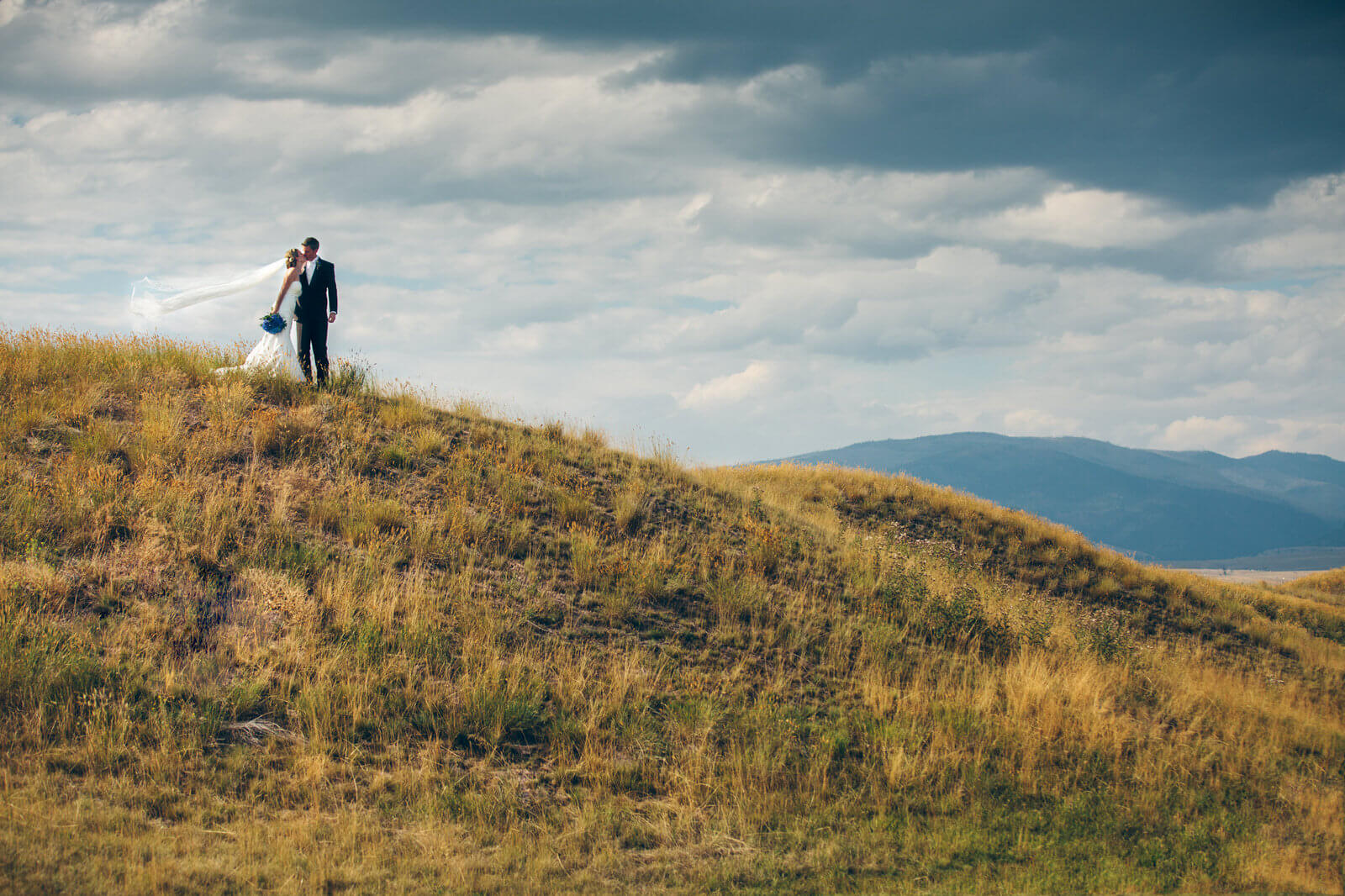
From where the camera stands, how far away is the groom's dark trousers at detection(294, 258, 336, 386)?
13258mm

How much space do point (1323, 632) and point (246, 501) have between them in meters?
27.2

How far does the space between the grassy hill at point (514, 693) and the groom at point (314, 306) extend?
838mm

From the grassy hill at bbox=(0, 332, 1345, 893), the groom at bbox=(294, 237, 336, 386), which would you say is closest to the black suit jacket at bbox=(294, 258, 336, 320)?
the groom at bbox=(294, 237, 336, 386)

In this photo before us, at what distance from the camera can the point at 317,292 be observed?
43.8 ft

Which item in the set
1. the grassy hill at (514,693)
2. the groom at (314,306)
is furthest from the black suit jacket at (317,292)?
the grassy hill at (514,693)

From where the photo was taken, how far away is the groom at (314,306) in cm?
1324

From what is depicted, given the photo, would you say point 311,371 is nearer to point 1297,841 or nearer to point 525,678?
point 525,678

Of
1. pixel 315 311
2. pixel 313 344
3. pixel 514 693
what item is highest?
pixel 315 311

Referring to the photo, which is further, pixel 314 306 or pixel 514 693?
pixel 314 306

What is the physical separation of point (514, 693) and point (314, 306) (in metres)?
8.83

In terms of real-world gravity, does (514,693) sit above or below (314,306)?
below

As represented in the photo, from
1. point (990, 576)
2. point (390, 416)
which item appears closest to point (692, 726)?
point (390, 416)

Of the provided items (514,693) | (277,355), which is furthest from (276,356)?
(514,693)

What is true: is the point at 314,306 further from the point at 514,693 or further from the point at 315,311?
the point at 514,693
